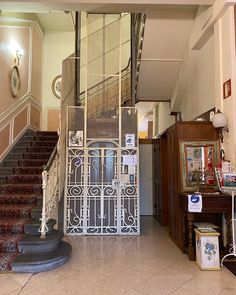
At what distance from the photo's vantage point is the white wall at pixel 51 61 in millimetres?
8406

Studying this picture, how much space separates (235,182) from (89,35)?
4019mm

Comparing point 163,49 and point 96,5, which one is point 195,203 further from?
point 96,5

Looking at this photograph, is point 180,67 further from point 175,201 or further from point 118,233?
point 118,233

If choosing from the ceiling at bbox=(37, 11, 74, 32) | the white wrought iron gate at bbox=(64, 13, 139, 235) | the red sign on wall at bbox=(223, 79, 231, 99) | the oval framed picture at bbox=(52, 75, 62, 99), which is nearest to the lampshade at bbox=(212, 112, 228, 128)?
the red sign on wall at bbox=(223, 79, 231, 99)

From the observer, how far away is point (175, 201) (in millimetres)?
4246

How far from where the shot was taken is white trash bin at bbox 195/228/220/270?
321 centimetres

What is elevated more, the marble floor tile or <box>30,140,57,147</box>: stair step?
<box>30,140,57,147</box>: stair step

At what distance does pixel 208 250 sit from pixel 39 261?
6.90 feet

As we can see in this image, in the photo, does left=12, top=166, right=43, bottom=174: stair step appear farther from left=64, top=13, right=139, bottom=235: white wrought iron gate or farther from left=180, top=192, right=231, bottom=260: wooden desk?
left=180, top=192, right=231, bottom=260: wooden desk

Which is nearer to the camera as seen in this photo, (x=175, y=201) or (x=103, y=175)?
(x=175, y=201)

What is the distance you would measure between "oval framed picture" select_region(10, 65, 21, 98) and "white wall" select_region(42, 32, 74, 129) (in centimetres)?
218

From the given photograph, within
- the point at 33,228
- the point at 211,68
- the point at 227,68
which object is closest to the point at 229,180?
the point at 227,68

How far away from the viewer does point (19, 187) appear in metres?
4.79

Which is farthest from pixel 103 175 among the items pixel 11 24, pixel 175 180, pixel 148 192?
pixel 11 24
